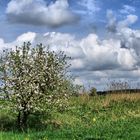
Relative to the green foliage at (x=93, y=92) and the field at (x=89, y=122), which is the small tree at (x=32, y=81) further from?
the green foliage at (x=93, y=92)

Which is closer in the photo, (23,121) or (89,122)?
(23,121)

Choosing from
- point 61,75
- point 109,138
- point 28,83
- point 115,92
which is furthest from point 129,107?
point 109,138

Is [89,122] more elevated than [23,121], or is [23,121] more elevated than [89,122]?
[23,121]

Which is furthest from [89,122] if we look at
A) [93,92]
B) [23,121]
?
[93,92]

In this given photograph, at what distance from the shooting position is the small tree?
29.6 meters

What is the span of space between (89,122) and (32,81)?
621 cm

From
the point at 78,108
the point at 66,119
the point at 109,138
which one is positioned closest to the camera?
the point at 109,138

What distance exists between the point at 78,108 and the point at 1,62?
32.5 ft

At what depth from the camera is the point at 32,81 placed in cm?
2977

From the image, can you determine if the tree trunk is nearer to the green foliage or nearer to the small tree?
the small tree

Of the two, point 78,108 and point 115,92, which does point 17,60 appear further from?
point 115,92

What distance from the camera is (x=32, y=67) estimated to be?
30.1 metres

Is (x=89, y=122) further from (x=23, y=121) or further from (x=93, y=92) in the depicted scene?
(x=93, y=92)

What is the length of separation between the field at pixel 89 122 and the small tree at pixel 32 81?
1.62m
